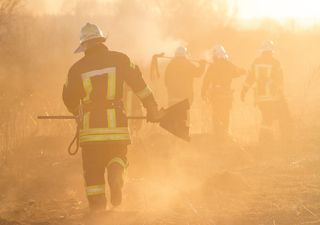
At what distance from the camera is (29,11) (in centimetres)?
2025

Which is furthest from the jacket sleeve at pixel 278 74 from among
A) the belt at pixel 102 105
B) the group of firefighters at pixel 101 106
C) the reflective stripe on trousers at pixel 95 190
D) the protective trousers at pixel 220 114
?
the reflective stripe on trousers at pixel 95 190

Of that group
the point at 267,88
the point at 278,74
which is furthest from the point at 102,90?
the point at 278,74

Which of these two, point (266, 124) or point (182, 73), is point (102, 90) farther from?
point (266, 124)

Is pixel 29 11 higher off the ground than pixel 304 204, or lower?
higher

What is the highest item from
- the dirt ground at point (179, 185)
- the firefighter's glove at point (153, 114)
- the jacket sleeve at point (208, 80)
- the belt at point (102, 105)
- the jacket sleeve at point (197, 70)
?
the jacket sleeve at point (197, 70)

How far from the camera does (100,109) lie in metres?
5.69

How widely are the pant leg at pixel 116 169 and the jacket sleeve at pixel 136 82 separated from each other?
1.76 ft

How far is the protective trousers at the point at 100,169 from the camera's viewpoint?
569 centimetres

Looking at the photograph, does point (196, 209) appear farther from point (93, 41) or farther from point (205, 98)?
point (205, 98)

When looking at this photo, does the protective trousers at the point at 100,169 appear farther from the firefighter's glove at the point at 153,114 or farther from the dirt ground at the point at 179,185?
the firefighter's glove at the point at 153,114

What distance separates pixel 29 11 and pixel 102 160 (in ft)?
51.2

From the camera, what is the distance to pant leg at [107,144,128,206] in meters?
5.70

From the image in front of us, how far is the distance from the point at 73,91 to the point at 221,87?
622 centimetres

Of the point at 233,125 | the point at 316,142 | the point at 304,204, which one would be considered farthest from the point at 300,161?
the point at 233,125
